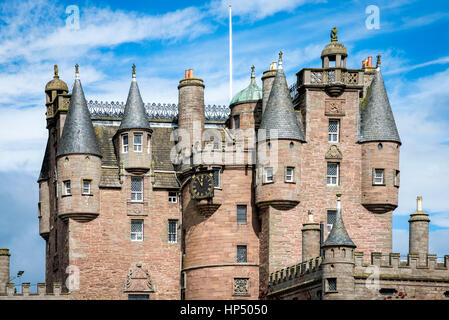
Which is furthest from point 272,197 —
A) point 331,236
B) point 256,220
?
point 331,236

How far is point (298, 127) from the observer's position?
366ft

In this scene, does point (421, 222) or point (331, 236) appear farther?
point (421, 222)

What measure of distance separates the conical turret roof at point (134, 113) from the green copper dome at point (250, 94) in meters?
6.98

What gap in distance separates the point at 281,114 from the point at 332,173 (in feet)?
18.7

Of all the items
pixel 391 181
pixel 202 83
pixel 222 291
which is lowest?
pixel 222 291

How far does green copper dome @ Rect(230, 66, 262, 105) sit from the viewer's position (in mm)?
118250

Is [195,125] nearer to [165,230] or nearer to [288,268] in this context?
[165,230]

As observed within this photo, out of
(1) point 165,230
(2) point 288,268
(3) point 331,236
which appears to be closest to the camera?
(3) point 331,236

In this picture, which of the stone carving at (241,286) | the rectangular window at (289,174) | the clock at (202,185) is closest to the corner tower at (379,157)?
the rectangular window at (289,174)

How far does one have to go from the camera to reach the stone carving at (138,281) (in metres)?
115

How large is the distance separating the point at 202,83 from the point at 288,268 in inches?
740

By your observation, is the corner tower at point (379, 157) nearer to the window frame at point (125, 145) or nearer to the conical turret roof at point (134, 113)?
the conical turret roof at point (134, 113)

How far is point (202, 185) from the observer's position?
11250 cm

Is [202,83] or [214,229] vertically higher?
[202,83]
